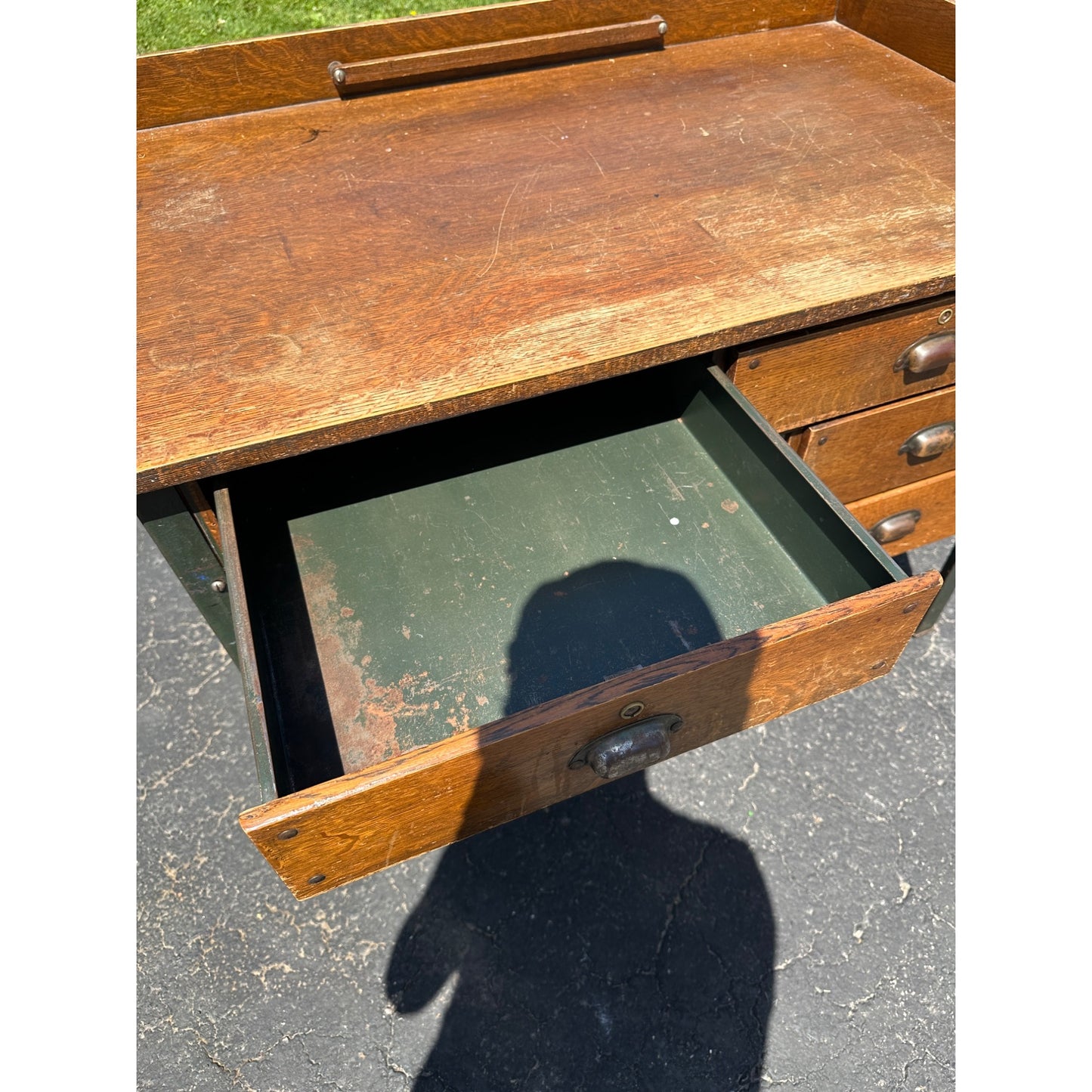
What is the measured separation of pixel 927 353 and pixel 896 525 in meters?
0.41

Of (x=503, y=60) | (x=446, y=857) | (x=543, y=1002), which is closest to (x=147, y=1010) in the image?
(x=446, y=857)

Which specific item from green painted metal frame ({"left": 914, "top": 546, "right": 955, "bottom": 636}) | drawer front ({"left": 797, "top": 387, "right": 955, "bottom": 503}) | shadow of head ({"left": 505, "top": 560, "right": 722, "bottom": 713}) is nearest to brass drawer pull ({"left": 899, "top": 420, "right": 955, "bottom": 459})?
drawer front ({"left": 797, "top": 387, "right": 955, "bottom": 503})

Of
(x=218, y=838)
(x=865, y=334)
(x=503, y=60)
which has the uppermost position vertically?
(x=503, y=60)

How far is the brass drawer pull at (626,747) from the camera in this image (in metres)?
0.80

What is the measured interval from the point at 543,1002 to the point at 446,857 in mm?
321

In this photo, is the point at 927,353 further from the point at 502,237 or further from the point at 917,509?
the point at 502,237

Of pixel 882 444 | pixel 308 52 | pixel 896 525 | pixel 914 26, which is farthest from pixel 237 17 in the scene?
pixel 896 525

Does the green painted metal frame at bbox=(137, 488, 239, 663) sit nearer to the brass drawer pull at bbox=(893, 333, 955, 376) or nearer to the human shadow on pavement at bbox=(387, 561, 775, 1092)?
the human shadow on pavement at bbox=(387, 561, 775, 1092)

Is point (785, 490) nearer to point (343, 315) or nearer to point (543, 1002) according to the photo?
point (343, 315)

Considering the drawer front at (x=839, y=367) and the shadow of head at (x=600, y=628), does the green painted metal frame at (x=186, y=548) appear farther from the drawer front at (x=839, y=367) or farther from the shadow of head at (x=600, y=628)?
the drawer front at (x=839, y=367)

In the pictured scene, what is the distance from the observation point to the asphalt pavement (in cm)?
135

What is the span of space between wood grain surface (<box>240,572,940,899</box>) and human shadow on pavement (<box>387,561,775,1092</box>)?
0.75m

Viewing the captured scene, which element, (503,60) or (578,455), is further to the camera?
(503,60)

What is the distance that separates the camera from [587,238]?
1049 millimetres
